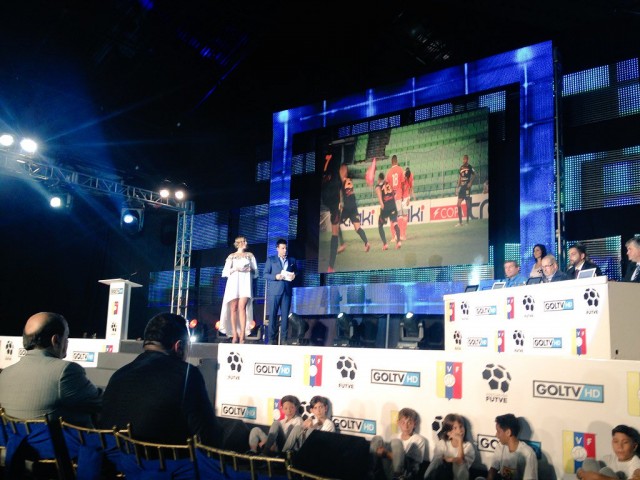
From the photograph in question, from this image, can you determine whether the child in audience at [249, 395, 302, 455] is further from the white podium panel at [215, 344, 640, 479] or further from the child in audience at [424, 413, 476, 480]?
the child in audience at [424, 413, 476, 480]

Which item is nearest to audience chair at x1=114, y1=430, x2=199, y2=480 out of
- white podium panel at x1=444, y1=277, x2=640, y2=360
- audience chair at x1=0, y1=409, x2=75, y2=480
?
audience chair at x1=0, y1=409, x2=75, y2=480

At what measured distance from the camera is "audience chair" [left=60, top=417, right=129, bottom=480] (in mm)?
2957

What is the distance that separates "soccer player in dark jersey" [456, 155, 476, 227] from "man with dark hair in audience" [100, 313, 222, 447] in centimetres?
679

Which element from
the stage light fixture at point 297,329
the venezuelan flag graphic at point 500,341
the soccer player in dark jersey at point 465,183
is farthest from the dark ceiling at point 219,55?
the venezuelan flag graphic at point 500,341

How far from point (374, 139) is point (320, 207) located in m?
1.56

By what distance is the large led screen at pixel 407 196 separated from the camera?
Answer: 920 cm

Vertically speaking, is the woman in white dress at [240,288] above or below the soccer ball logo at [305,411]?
above

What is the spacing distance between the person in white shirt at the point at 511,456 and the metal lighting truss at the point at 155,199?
9.60 metres

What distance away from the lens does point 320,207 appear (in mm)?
10961

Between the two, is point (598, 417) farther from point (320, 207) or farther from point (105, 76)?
point (105, 76)

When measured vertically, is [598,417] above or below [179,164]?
below

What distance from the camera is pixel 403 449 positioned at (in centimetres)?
405

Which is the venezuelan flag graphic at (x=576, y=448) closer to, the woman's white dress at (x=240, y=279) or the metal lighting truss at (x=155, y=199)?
the woman's white dress at (x=240, y=279)

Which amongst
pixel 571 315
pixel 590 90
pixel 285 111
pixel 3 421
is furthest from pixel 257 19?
pixel 3 421
